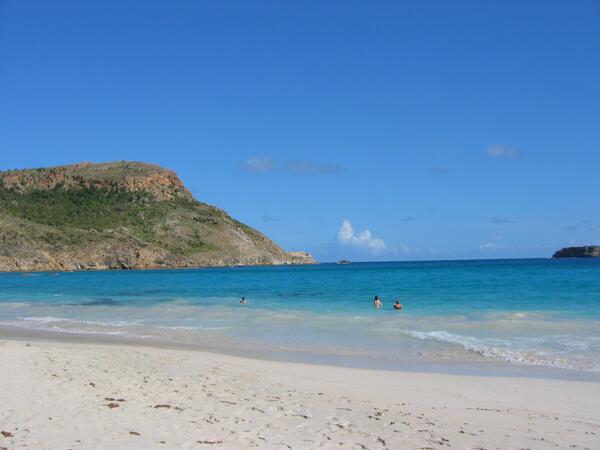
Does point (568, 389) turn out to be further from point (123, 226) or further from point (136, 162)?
point (136, 162)

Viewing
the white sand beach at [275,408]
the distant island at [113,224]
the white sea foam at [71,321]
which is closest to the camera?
the white sand beach at [275,408]

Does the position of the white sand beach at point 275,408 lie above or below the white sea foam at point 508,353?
below

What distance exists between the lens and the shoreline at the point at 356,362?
12477 millimetres

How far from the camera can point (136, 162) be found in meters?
146

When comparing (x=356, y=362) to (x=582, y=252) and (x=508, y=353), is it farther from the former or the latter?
(x=582, y=252)

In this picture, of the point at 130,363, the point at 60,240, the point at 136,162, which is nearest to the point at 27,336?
the point at 130,363

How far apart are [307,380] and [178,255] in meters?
104

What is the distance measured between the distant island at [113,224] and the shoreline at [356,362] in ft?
275

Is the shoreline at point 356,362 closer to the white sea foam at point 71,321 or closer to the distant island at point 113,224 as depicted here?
the white sea foam at point 71,321

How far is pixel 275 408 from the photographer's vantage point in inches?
351

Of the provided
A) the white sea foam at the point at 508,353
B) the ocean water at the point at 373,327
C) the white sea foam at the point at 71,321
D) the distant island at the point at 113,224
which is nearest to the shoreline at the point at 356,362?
the ocean water at the point at 373,327

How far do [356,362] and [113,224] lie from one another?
10530 cm

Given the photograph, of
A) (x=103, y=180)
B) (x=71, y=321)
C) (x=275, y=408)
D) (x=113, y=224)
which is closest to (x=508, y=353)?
(x=275, y=408)

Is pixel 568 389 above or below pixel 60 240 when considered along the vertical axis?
below
